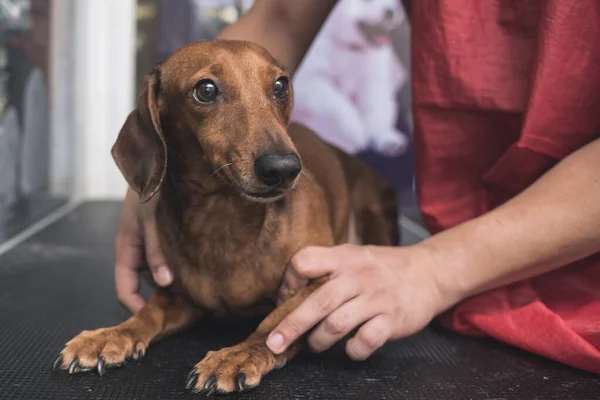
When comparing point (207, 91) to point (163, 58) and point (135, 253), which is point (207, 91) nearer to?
point (135, 253)

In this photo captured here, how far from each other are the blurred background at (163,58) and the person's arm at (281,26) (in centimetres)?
156

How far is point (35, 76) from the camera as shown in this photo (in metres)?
2.46

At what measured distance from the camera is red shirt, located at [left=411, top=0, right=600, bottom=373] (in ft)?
3.74

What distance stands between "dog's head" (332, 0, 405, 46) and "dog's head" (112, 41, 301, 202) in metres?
2.15

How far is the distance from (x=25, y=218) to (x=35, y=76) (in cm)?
52

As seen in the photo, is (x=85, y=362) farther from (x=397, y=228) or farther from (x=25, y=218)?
(x=25, y=218)

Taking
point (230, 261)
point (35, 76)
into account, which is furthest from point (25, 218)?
point (230, 261)

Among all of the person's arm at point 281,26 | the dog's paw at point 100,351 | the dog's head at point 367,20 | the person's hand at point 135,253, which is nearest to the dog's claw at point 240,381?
the dog's paw at point 100,351

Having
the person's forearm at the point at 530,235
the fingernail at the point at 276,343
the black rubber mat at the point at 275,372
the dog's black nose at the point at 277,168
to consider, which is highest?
the dog's black nose at the point at 277,168

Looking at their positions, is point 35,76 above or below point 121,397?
above

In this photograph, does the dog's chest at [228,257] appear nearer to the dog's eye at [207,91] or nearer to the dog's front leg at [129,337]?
the dog's front leg at [129,337]

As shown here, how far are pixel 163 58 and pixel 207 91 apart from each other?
234 centimetres

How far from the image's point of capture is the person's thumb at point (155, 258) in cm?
116

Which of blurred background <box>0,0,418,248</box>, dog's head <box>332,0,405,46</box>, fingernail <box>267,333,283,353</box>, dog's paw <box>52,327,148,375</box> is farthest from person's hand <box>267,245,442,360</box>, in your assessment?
dog's head <box>332,0,405,46</box>
